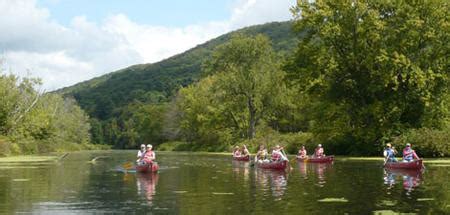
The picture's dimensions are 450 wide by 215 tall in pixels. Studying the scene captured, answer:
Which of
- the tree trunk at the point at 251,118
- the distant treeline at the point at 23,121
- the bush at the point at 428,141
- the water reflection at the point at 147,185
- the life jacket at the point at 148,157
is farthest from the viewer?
the tree trunk at the point at 251,118

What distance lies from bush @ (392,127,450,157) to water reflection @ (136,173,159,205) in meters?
28.1

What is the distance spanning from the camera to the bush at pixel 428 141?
52312 millimetres

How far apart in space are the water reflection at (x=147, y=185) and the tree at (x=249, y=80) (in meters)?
58.3

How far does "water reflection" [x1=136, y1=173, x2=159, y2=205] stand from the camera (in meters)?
23.7

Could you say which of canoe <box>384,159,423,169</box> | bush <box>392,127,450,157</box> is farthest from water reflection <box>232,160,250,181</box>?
bush <box>392,127,450,157</box>

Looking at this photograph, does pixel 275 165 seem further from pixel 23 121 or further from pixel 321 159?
pixel 23 121

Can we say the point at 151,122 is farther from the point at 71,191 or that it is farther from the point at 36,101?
the point at 71,191

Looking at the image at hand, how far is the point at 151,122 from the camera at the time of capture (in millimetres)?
161875

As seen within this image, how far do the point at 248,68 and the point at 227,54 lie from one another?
243 inches

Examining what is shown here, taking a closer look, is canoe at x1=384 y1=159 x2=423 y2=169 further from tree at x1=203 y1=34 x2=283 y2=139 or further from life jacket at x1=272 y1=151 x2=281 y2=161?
tree at x1=203 y1=34 x2=283 y2=139

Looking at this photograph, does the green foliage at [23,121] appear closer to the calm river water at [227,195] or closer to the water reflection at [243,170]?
→ the water reflection at [243,170]

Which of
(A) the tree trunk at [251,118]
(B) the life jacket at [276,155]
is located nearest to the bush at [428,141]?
(B) the life jacket at [276,155]

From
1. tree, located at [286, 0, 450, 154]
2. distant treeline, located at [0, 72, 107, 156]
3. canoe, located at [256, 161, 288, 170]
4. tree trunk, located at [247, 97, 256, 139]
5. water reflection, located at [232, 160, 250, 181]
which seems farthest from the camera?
tree trunk, located at [247, 97, 256, 139]

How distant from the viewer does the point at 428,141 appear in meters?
53.3
